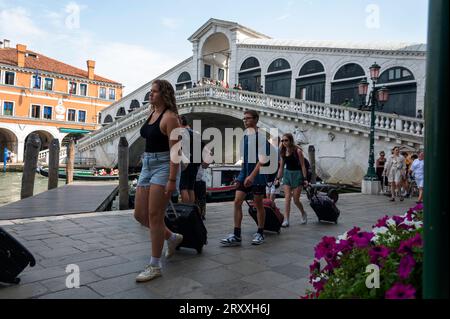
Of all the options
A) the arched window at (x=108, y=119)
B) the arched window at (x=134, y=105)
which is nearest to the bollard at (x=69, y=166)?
the arched window at (x=134, y=105)

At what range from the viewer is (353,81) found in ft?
68.6

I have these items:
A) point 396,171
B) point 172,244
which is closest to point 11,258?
point 172,244

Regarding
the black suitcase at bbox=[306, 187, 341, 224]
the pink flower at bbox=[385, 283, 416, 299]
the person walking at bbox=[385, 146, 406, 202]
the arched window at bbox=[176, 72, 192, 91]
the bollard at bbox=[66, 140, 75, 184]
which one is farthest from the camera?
the arched window at bbox=[176, 72, 192, 91]

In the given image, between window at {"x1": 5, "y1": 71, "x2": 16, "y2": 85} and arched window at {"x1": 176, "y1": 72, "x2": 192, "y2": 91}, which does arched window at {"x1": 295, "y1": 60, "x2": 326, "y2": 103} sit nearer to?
arched window at {"x1": 176, "y1": 72, "x2": 192, "y2": 91}

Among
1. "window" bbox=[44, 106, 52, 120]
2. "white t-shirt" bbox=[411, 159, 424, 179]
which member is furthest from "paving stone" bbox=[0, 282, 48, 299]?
"window" bbox=[44, 106, 52, 120]

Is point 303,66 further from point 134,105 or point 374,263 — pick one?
point 374,263

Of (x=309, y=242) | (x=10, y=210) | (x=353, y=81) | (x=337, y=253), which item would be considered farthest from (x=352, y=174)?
(x=337, y=253)

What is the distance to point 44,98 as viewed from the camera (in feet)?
117

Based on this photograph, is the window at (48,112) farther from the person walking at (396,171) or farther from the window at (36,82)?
the person walking at (396,171)

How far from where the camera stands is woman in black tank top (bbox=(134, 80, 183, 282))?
3.01 meters

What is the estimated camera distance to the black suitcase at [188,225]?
3820mm

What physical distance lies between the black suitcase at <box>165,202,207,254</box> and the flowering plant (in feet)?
5.72

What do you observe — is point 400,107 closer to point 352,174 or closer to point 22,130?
point 352,174

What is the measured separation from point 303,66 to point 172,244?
21731 mm
